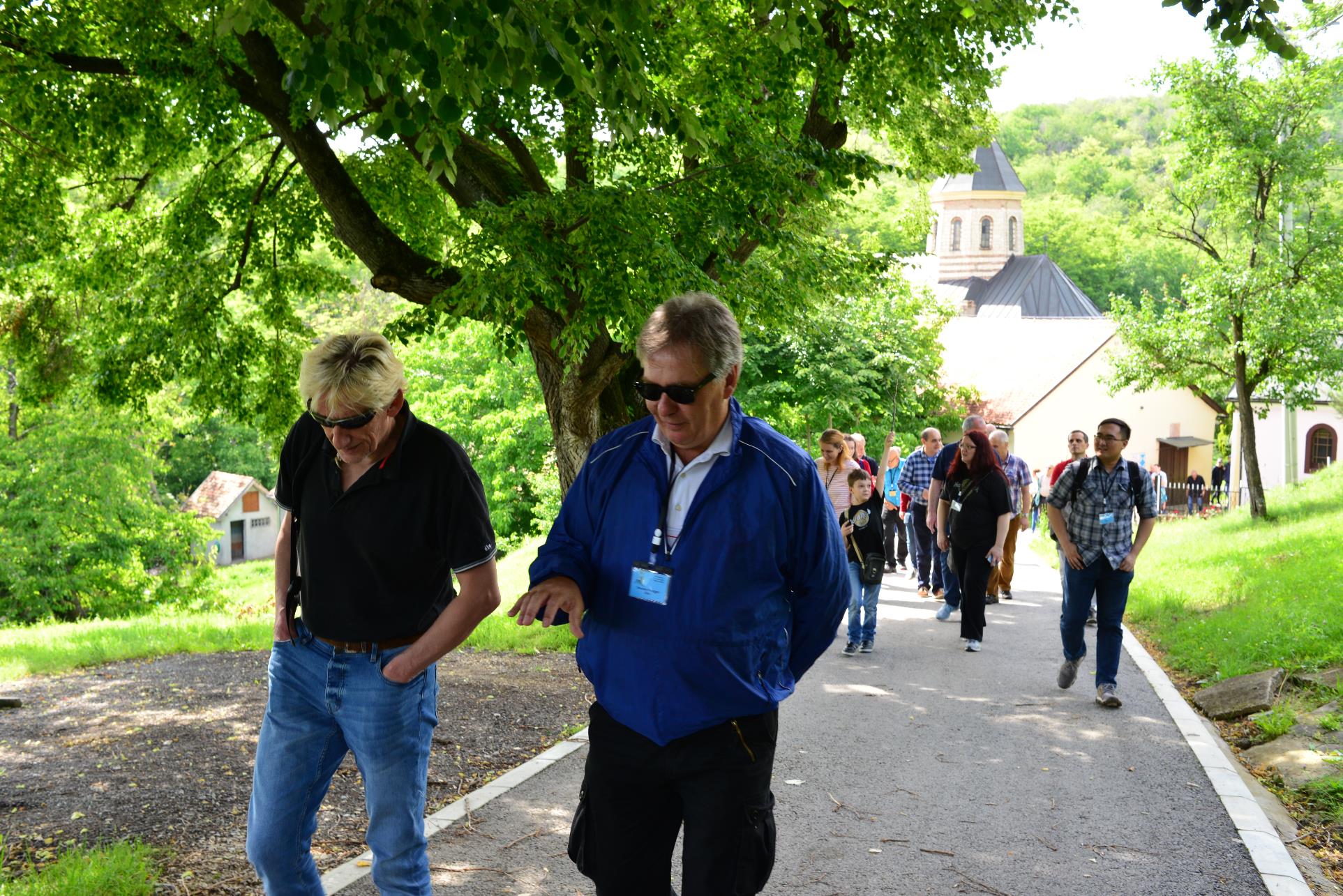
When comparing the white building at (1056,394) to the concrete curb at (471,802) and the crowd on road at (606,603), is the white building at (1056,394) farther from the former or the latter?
the crowd on road at (606,603)

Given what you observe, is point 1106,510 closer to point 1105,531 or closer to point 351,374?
point 1105,531

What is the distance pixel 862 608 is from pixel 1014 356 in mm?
49005

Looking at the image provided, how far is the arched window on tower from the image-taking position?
164ft

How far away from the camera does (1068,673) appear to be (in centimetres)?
865

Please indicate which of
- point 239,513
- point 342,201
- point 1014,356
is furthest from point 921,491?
point 239,513

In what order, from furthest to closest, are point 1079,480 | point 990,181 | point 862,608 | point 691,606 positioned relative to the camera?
1. point 990,181
2. point 862,608
3. point 1079,480
4. point 691,606

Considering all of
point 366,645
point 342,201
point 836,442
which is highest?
point 342,201

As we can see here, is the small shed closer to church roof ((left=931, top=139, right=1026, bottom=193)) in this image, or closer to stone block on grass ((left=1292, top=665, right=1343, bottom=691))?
church roof ((left=931, top=139, right=1026, bottom=193))

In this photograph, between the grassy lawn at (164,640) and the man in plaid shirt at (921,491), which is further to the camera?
the man in plaid shirt at (921,491)

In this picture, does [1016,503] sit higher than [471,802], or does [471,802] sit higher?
[1016,503]

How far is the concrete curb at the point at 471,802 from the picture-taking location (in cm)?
466

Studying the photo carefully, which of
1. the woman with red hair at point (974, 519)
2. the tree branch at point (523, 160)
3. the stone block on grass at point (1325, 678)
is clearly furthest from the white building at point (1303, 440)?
the tree branch at point (523, 160)

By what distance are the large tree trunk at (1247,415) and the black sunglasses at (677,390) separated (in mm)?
21739

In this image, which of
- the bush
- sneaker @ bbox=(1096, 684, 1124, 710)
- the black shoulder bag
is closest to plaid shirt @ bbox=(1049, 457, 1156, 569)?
sneaker @ bbox=(1096, 684, 1124, 710)
